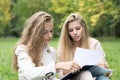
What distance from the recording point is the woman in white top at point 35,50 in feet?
12.5

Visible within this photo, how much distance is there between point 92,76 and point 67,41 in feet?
2.13

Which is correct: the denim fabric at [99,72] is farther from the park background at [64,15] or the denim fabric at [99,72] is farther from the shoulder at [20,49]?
the park background at [64,15]

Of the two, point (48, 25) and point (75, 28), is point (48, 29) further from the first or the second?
point (75, 28)

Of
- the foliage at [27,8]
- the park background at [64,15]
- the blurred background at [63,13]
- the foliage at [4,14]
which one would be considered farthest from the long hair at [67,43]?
the foliage at [4,14]

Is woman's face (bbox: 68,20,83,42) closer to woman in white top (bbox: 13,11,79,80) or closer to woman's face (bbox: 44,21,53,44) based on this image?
woman in white top (bbox: 13,11,79,80)

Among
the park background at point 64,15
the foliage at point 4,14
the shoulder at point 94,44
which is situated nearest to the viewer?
the shoulder at point 94,44

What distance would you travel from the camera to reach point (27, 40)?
4125mm

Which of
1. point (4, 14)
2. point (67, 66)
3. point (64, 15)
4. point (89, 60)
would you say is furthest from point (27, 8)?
point (67, 66)

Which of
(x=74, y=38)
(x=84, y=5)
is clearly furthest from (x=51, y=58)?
(x=84, y=5)

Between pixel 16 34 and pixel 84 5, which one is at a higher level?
pixel 84 5

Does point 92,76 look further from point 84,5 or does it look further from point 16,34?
point 16,34

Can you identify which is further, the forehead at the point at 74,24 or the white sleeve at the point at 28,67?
the forehead at the point at 74,24

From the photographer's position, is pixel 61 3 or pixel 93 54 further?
pixel 61 3

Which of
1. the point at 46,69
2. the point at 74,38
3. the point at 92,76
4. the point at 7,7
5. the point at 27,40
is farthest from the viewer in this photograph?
the point at 7,7
